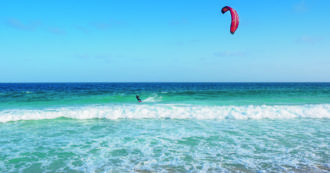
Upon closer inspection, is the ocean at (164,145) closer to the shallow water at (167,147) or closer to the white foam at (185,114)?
the shallow water at (167,147)

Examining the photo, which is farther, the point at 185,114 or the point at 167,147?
the point at 185,114

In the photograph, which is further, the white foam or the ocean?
the white foam

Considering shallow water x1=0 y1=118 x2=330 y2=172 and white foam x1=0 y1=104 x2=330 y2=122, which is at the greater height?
white foam x1=0 y1=104 x2=330 y2=122

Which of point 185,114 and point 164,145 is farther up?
point 185,114

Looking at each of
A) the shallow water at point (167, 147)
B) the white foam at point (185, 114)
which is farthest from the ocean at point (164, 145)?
the white foam at point (185, 114)

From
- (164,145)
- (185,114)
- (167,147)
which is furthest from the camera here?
(185,114)

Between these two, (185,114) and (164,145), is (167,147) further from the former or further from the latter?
(185,114)

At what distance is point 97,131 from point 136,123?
6.17 ft

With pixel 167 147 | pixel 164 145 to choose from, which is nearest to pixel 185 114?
pixel 164 145

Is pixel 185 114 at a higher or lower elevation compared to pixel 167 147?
higher

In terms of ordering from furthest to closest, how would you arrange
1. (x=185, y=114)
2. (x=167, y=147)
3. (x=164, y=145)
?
(x=185, y=114), (x=164, y=145), (x=167, y=147)

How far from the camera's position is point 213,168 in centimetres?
452

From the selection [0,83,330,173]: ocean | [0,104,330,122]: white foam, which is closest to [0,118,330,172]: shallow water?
[0,83,330,173]: ocean

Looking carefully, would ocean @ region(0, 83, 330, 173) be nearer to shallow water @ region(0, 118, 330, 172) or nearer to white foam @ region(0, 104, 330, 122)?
shallow water @ region(0, 118, 330, 172)
